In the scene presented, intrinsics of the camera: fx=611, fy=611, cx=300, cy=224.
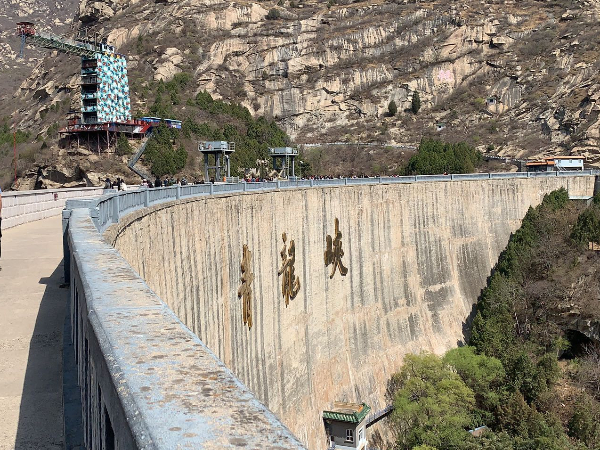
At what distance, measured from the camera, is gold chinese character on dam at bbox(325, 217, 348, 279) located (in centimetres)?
3081

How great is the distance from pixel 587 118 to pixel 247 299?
53888mm

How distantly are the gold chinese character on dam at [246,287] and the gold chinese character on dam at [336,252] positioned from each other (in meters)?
8.32

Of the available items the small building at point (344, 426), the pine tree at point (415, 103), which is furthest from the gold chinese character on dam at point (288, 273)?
the pine tree at point (415, 103)

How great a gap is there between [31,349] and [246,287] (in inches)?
625

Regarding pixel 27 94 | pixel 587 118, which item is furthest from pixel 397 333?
pixel 27 94

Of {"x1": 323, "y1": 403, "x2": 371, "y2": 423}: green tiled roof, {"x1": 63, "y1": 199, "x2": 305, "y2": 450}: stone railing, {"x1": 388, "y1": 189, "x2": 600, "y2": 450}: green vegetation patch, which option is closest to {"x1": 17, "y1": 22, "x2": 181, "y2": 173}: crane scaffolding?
{"x1": 388, "y1": 189, "x2": 600, "y2": 450}: green vegetation patch

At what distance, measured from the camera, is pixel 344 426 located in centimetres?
2745

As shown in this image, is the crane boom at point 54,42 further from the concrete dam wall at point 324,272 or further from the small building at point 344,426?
the small building at point 344,426

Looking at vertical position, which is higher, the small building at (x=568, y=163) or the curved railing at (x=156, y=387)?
the small building at (x=568, y=163)

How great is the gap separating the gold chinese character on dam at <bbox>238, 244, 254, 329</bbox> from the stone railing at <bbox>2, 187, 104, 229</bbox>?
7585mm

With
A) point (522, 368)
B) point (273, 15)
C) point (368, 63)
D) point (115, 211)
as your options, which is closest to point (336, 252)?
point (522, 368)

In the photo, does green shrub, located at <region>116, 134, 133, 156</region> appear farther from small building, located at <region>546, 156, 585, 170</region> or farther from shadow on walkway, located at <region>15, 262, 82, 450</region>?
shadow on walkway, located at <region>15, 262, 82, 450</region>

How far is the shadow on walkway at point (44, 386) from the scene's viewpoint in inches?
180

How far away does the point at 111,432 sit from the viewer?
275 cm
